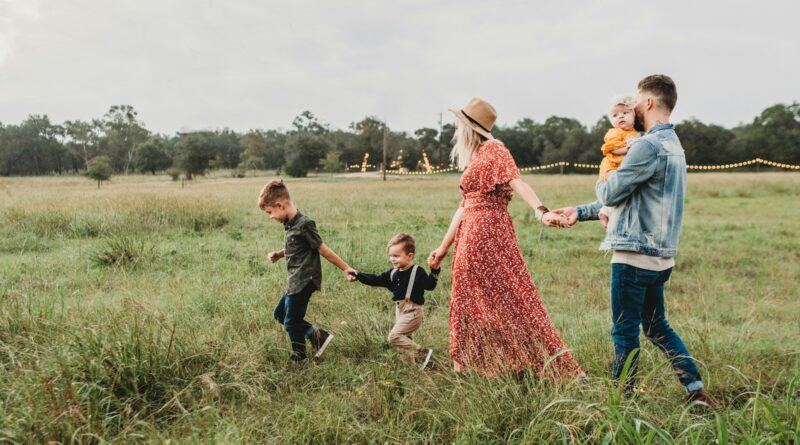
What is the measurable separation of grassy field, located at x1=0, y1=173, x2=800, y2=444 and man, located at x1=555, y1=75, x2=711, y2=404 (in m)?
0.43

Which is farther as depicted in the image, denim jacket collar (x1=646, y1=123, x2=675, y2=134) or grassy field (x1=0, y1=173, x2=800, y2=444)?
denim jacket collar (x1=646, y1=123, x2=675, y2=134)

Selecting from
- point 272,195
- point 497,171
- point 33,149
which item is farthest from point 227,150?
point 497,171

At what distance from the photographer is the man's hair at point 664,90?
292cm

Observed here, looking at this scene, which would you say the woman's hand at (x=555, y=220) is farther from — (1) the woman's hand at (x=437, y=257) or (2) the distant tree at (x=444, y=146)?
(2) the distant tree at (x=444, y=146)

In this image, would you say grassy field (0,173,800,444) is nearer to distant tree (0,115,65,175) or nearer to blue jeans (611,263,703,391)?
blue jeans (611,263,703,391)

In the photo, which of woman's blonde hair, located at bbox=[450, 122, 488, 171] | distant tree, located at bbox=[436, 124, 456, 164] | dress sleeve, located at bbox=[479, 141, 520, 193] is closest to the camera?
dress sleeve, located at bbox=[479, 141, 520, 193]

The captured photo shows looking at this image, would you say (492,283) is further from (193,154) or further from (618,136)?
(193,154)

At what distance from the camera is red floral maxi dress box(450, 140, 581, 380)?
3465 mm

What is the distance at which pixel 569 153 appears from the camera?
77.2 m

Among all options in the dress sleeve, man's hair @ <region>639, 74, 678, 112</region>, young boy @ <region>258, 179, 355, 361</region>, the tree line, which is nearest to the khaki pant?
young boy @ <region>258, 179, 355, 361</region>

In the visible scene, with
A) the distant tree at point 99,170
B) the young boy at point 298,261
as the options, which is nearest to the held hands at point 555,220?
the young boy at point 298,261

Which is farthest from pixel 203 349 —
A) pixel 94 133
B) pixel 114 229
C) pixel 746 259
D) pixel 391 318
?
pixel 94 133

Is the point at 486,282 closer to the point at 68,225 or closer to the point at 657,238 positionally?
the point at 657,238

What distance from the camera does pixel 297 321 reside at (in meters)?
4.02
